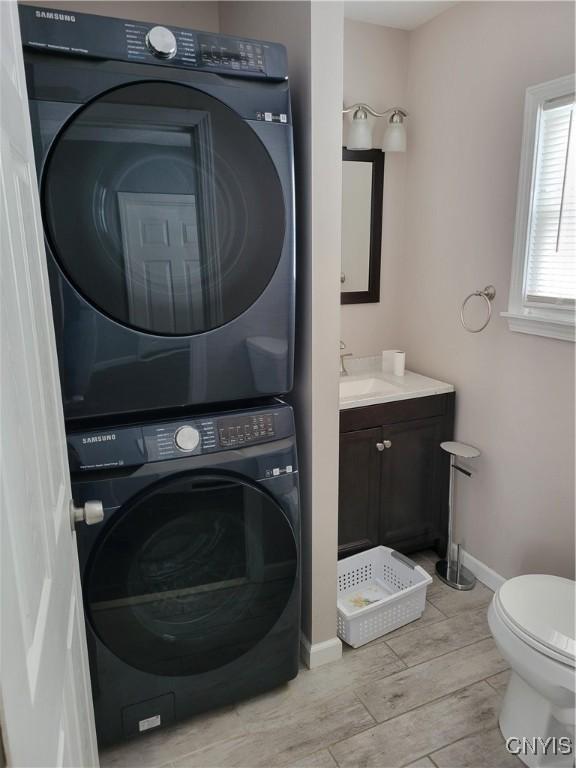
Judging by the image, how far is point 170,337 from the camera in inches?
A: 56.2

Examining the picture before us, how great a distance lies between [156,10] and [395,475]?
84.2 inches

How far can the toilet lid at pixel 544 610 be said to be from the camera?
147 centimetres

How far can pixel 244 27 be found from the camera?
77.3 inches

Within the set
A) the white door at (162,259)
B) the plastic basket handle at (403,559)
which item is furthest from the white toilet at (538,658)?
the white door at (162,259)

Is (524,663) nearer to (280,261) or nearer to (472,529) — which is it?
(472,529)

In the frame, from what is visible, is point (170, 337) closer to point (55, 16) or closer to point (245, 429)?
point (245, 429)

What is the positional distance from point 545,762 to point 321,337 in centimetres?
141

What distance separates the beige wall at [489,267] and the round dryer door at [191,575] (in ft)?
3.54

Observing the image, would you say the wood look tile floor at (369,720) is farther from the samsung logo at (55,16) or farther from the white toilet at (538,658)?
the samsung logo at (55,16)

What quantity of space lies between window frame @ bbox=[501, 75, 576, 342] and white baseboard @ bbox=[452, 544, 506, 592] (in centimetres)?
107

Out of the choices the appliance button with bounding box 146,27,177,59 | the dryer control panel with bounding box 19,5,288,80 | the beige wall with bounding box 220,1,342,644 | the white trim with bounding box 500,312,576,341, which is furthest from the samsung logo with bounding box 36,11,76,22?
the white trim with bounding box 500,312,576,341

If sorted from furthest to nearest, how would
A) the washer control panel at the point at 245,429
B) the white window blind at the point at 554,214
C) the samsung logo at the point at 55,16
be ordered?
the white window blind at the point at 554,214
the washer control panel at the point at 245,429
the samsung logo at the point at 55,16

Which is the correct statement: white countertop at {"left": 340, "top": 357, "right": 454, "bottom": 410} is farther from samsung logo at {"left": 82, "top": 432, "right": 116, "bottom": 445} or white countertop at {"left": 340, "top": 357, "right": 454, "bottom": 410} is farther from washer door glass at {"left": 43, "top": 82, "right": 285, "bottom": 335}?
samsung logo at {"left": 82, "top": 432, "right": 116, "bottom": 445}

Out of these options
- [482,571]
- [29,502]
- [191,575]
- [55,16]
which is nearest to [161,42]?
[55,16]
